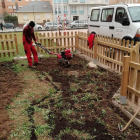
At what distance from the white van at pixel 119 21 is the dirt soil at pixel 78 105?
8.26 ft

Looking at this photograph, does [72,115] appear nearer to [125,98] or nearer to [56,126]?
[56,126]

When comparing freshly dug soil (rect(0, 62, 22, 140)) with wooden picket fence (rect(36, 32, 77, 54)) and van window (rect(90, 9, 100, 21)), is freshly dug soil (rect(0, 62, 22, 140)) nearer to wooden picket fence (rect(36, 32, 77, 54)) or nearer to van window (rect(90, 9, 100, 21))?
wooden picket fence (rect(36, 32, 77, 54))

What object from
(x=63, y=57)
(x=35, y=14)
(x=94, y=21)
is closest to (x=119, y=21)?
(x=94, y=21)

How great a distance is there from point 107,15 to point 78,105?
655 cm

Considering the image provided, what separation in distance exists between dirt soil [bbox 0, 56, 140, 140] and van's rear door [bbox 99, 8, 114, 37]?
11.1 feet

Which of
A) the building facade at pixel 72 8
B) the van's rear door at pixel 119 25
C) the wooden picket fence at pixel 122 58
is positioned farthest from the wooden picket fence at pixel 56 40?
the building facade at pixel 72 8

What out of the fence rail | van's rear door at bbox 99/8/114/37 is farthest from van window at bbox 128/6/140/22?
the fence rail

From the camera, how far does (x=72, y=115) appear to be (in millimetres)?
3248

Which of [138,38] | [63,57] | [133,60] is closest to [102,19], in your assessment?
[138,38]

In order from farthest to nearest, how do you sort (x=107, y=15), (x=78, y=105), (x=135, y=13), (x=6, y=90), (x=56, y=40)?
1. (x=107, y=15)
2. (x=56, y=40)
3. (x=135, y=13)
4. (x=6, y=90)
5. (x=78, y=105)

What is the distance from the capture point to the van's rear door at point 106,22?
8.34 meters

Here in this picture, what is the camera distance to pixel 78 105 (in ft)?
11.8

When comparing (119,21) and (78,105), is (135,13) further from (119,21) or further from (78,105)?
(78,105)

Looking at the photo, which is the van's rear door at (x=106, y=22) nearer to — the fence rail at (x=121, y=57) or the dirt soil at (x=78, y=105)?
the fence rail at (x=121, y=57)
